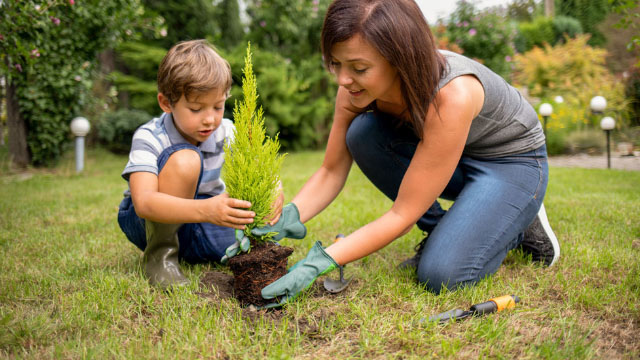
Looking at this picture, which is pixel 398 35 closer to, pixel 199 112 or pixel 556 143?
pixel 199 112

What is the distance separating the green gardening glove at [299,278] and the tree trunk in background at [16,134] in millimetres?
6815

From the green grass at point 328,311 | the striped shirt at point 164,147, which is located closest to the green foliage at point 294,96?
the striped shirt at point 164,147

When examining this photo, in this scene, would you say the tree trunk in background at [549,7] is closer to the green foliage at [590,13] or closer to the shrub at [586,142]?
the green foliage at [590,13]

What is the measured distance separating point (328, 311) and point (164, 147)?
1343 millimetres

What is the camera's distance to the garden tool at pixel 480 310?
2041mm

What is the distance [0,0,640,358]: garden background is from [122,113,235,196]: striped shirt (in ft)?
1.90

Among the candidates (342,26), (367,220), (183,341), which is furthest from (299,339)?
(367,220)

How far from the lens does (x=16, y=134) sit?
7129 millimetres

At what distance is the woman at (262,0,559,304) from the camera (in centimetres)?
210

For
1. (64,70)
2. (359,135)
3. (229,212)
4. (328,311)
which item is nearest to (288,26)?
(64,70)

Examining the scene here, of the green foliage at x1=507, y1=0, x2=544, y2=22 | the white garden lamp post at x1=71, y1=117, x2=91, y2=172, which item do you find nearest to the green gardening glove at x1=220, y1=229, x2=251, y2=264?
the white garden lamp post at x1=71, y1=117, x2=91, y2=172

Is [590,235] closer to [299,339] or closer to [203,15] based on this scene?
[299,339]

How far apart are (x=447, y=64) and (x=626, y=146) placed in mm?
7707

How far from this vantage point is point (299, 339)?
1860 mm
